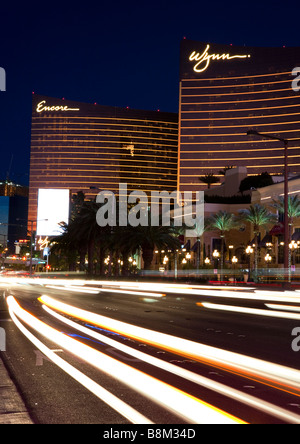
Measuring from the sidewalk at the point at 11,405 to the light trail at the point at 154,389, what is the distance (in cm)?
146

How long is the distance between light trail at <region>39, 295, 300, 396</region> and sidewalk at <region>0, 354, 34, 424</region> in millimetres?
3258

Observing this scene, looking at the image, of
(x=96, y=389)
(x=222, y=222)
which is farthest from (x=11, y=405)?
(x=222, y=222)

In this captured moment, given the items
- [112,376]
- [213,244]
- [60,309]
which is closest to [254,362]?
[112,376]

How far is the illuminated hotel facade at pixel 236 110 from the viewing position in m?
171

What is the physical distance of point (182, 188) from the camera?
600 feet

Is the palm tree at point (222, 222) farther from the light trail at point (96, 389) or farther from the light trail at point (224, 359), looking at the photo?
the light trail at point (96, 389)

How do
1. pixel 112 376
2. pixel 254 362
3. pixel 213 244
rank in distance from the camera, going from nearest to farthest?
1. pixel 112 376
2. pixel 254 362
3. pixel 213 244

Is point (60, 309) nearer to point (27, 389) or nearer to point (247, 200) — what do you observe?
point (27, 389)

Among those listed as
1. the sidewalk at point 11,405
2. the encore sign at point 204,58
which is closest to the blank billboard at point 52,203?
the encore sign at point 204,58

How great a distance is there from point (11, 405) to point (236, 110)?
178 m

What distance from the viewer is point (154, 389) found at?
7.02m

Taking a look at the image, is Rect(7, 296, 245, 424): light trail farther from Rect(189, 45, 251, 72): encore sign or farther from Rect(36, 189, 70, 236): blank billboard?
Rect(189, 45, 251, 72): encore sign
